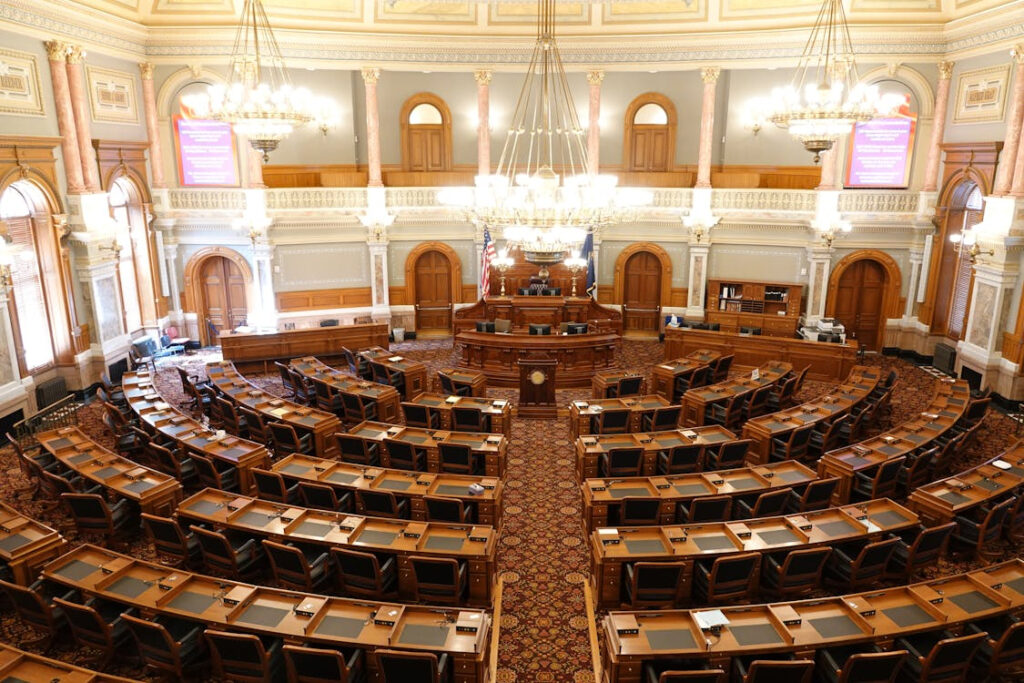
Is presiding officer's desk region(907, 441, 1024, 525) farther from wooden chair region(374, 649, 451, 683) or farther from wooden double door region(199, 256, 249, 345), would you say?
wooden double door region(199, 256, 249, 345)

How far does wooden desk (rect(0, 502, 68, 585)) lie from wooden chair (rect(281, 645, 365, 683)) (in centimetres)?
382

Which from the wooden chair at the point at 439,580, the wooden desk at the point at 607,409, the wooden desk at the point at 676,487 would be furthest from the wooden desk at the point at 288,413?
the wooden desk at the point at 676,487

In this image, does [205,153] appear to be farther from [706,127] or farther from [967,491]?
[967,491]

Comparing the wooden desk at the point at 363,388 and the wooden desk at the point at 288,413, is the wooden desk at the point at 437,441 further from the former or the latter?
the wooden desk at the point at 363,388

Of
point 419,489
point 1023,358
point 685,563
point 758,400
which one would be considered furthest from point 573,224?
point 1023,358

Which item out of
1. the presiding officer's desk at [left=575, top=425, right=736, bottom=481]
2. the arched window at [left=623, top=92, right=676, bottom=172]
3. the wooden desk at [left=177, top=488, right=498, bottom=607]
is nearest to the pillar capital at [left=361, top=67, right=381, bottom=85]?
the arched window at [left=623, top=92, right=676, bottom=172]

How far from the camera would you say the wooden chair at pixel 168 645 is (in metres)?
6.58

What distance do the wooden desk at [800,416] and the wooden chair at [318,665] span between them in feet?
26.6

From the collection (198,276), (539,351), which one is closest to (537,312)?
(539,351)

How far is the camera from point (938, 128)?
18.4 metres

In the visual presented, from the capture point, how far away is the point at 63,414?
1506cm

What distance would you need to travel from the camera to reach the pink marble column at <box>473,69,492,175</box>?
2092cm

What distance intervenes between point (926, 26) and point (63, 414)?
23.4 m

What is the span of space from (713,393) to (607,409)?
2594 mm
